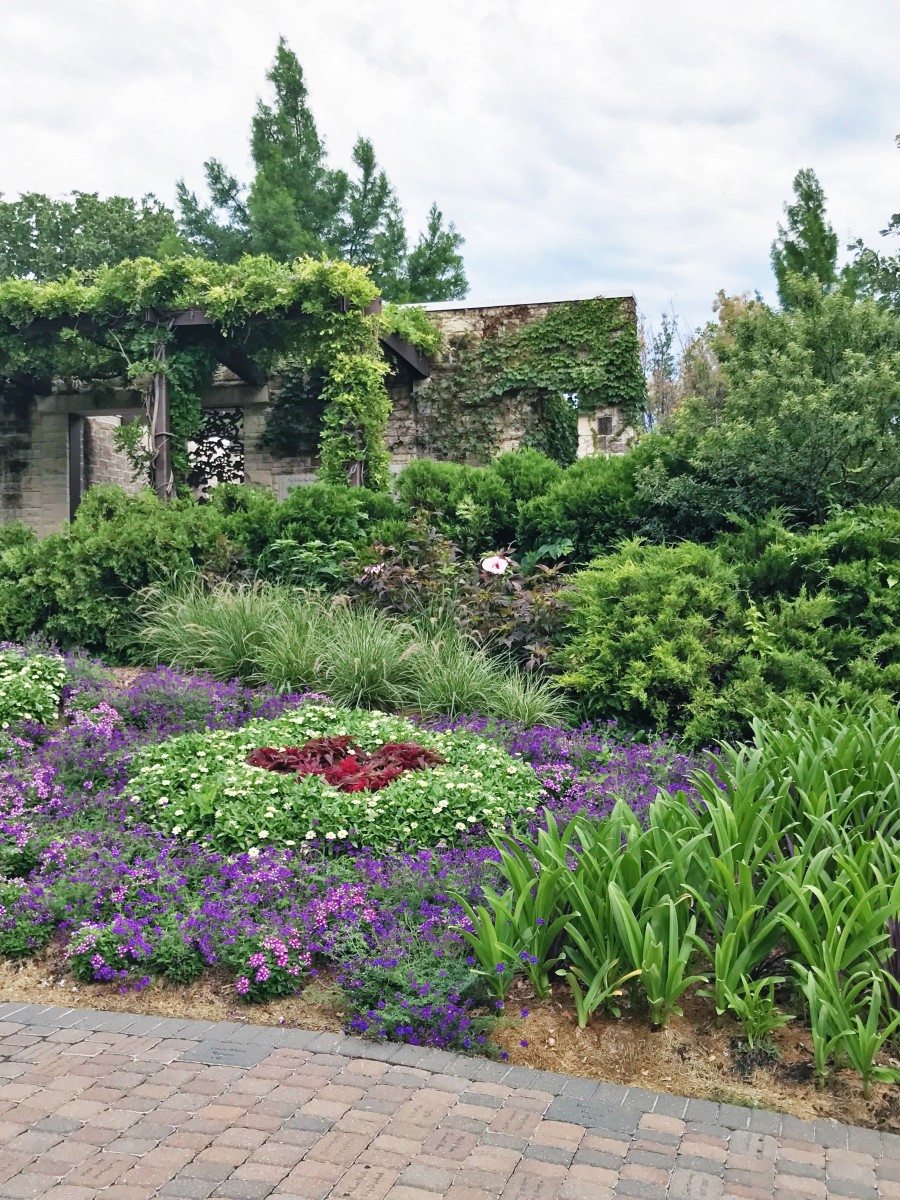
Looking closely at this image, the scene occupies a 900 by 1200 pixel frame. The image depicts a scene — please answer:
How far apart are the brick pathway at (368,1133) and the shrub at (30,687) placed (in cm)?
316

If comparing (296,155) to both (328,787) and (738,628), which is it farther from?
(328,787)

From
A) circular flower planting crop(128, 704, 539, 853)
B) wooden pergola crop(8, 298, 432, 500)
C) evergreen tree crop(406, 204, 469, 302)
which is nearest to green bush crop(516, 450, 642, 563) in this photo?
circular flower planting crop(128, 704, 539, 853)

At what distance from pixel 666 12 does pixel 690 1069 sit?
5.80 metres

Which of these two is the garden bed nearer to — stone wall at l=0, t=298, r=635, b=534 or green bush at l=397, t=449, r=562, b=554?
green bush at l=397, t=449, r=562, b=554

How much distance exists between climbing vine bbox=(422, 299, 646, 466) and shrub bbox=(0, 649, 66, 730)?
8.52 m

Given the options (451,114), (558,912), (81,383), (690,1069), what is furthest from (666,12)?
(81,383)

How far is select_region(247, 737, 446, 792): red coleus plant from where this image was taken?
174 inches

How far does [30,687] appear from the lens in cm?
589

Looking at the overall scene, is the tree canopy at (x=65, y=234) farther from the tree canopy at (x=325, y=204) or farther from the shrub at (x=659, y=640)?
the shrub at (x=659, y=640)

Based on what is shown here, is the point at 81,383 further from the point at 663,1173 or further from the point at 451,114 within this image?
the point at 663,1173

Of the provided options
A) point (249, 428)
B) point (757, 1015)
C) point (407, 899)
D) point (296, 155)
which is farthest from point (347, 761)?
point (296, 155)

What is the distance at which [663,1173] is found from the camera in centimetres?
226

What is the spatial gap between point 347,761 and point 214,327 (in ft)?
29.4

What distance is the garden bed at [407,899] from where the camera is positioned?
287cm
